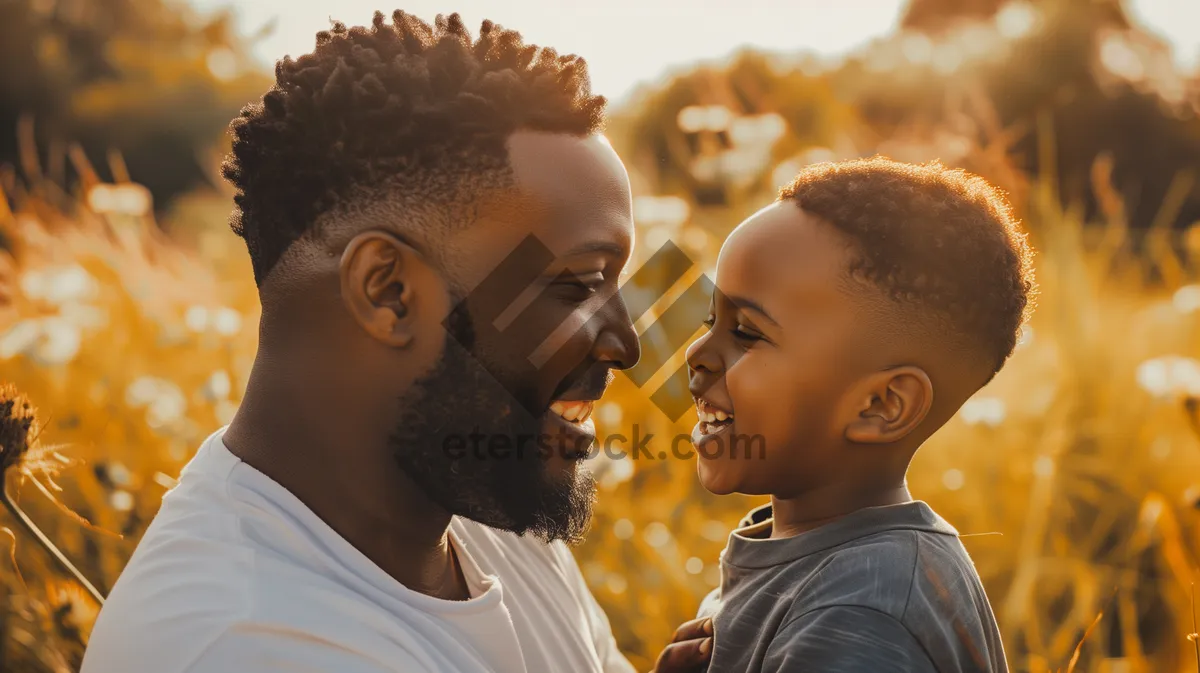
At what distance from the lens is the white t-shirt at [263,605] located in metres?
1.55

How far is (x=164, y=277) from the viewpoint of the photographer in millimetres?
6980

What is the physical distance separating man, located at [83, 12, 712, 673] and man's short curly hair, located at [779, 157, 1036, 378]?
589mm

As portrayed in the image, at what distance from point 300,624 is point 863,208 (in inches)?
58.5

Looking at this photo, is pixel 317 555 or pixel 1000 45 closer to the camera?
pixel 317 555

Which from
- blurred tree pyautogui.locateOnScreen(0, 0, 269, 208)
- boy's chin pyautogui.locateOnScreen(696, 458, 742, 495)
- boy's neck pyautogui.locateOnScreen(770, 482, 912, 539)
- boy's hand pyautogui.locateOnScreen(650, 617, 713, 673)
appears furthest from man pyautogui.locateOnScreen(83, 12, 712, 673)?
blurred tree pyautogui.locateOnScreen(0, 0, 269, 208)

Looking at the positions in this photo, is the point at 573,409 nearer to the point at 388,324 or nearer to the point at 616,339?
the point at 616,339

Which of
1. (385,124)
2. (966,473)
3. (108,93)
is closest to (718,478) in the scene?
(385,124)

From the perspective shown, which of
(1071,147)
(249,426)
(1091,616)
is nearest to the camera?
(249,426)

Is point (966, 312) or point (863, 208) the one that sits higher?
point (863, 208)

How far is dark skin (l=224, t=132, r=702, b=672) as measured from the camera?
1.89m

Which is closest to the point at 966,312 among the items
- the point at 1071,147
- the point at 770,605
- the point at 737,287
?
the point at 737,287

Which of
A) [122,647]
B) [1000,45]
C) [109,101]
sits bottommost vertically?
[122,647]

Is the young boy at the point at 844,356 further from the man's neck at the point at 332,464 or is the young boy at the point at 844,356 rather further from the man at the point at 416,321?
the man's neck at the point at 332,464

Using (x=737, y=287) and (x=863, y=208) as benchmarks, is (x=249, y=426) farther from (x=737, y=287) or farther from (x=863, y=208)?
(x=863, y=208)
